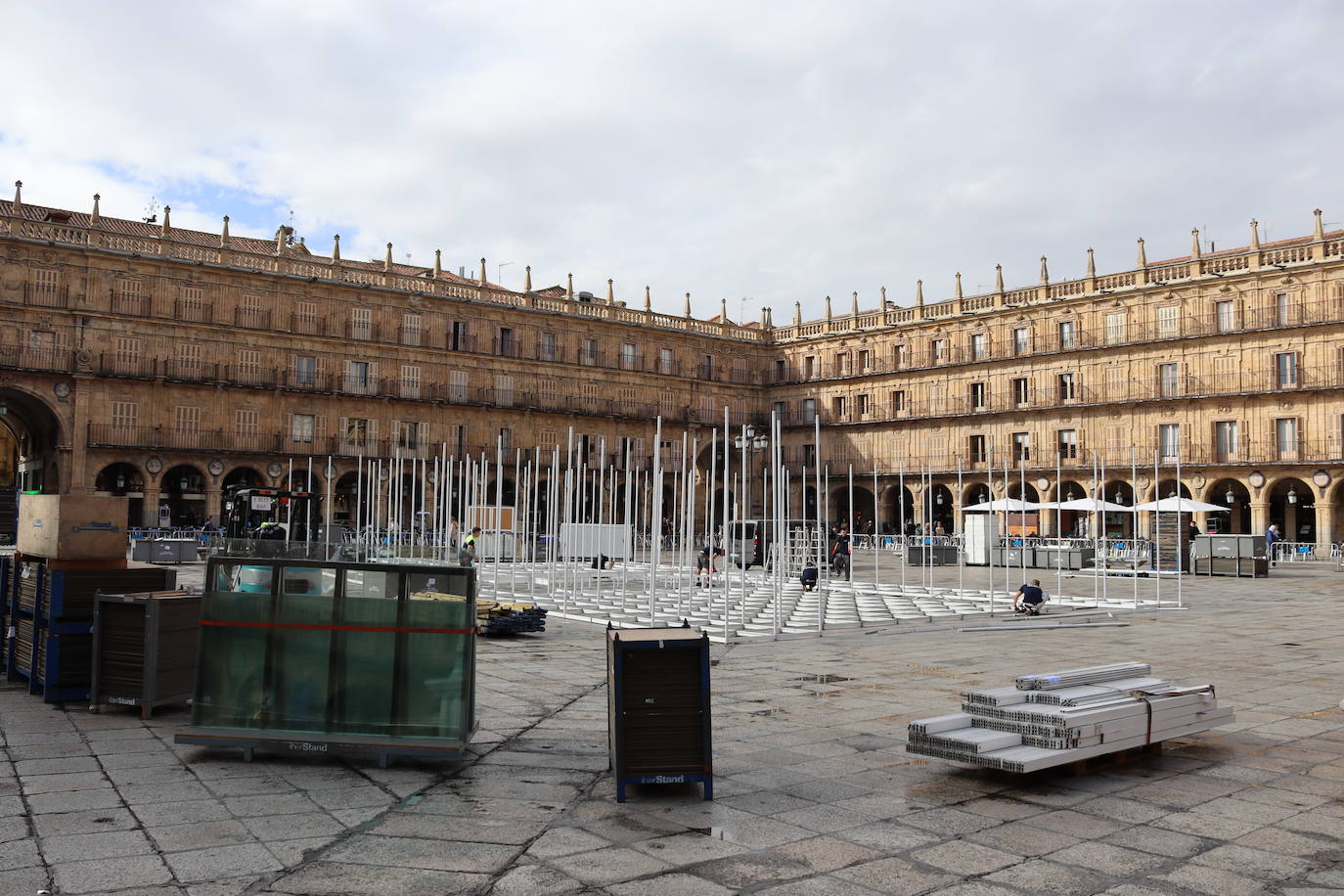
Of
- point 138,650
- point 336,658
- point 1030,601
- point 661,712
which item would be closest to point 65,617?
point 138,650

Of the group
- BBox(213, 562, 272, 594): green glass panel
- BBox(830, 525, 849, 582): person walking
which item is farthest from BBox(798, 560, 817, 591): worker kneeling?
BBox(213, 562, 272, 594): green glass panel

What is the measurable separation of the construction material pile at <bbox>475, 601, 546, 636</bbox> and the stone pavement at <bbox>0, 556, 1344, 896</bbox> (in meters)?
4.57

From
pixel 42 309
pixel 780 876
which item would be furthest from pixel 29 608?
pixel 42 309

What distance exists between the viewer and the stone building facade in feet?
117

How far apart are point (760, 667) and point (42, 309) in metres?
32.8

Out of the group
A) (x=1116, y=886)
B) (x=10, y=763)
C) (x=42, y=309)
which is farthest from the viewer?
(x=42, y=309)

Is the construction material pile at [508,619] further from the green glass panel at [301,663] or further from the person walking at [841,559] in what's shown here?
the person walking at [841,559]

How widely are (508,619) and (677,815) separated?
7.96 m

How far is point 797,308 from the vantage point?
53250 millimetres

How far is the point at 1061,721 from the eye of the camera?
584 cm

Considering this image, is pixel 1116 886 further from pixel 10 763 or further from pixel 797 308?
pixel 797 308

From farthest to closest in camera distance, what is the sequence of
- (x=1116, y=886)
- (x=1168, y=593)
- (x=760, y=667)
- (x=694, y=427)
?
(x=694, y=427), (x=1168, y=593), (x=760, y=667), (x=1116, y=886)

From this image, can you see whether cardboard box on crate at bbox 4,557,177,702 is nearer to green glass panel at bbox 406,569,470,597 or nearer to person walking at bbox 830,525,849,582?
green glass panel at bbox 406,569,470,597

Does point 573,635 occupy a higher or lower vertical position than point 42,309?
lower
